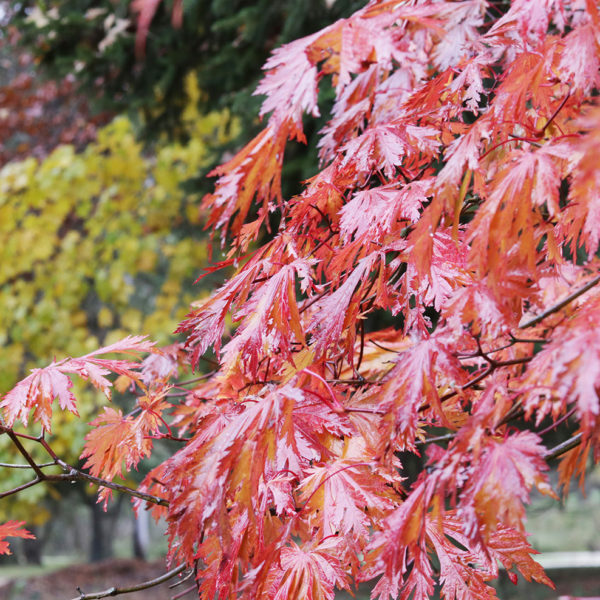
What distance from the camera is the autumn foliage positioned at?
928 mm

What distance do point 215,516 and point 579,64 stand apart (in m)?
0.95

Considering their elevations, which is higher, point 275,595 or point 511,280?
point 511,280

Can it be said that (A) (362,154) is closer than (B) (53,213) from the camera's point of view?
Yes

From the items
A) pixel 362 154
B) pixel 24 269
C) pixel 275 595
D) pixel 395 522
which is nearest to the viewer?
pixel 395 522

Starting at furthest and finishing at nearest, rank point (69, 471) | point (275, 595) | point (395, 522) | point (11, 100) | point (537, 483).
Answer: point (11, 100)
point (69, 471)
point (275, 595)
point (395, 522)
point (537, 483)

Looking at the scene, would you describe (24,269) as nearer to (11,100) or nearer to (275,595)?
(11,100)

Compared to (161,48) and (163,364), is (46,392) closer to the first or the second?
(163,364)

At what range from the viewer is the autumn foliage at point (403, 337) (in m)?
0.93

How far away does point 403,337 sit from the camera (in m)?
1.27

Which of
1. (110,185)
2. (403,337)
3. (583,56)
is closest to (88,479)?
(403,337)

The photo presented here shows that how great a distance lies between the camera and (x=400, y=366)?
3.24 ft

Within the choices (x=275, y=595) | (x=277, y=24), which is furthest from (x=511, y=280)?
(x=277, y=24)

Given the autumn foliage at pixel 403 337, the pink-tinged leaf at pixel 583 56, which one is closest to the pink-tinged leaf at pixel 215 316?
the autumn foliage at pixel 403 337

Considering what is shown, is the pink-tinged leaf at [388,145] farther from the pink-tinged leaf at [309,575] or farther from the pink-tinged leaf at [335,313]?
the pink-tinged leaf at [309,575]
